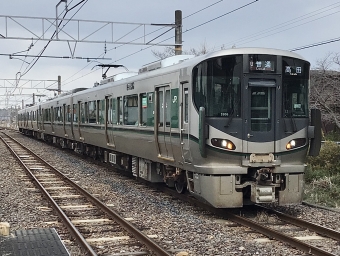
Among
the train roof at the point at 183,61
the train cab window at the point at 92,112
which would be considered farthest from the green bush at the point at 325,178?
the train cab window at the point at 92,112

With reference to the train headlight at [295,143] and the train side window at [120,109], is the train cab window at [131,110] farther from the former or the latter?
the train headlight at [295,143]

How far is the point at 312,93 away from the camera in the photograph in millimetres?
22141

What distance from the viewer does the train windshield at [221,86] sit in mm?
8562

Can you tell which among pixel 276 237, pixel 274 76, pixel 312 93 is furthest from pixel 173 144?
pixel 312 93

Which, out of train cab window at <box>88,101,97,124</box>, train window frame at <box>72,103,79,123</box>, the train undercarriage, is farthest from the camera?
train window frame at <box>72,103,79,123</box>

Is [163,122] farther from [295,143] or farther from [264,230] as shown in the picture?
[264,230]

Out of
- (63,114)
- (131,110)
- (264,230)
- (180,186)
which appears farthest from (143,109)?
(63,114)

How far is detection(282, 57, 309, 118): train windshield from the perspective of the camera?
8828 millimetres

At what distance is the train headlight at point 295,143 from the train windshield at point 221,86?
1047 millimetres

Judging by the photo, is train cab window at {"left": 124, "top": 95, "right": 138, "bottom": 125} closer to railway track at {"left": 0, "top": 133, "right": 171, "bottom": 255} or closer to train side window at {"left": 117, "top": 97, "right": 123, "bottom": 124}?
train side window at {"left": 117, "top": 97, "right": 123, "bottom": 124}

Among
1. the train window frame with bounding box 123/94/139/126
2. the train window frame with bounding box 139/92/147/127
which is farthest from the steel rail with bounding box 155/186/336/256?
the train window frame with bounding box 123/94/139/126

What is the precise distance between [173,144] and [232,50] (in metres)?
2.29

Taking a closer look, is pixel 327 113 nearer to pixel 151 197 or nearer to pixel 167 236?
pixel 151 197

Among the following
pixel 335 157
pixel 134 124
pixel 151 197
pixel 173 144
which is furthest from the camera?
pixel 335 157
